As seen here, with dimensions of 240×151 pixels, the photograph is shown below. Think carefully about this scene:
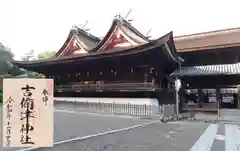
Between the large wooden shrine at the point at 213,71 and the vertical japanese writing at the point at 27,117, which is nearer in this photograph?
the vertical japanese writing at the point at 27,117

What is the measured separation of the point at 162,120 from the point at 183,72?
5.86m

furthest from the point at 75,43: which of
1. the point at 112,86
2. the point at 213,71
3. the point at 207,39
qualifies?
the point at 213,71

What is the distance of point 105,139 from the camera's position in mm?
7902

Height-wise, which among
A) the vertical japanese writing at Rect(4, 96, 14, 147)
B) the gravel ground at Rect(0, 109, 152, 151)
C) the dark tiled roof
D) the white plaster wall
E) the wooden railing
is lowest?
the gravel ground at Rect(0, 109, 152, 151)

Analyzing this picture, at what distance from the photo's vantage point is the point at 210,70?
18.5 metres

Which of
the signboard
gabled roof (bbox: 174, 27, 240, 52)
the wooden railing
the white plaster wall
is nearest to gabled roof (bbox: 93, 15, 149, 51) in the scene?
the wooden railing

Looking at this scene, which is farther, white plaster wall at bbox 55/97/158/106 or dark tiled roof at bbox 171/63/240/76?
white plaster wall at bbox 55/97/158/106

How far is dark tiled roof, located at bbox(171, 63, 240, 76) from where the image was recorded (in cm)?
1746

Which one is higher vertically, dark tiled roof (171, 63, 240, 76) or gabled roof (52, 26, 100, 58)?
gabled roof (52, 26, 100, 58)

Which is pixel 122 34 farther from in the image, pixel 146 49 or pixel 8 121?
pixel 8 121

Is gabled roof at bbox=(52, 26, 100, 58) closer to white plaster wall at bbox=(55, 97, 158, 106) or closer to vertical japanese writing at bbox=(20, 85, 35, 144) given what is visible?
white plaster wall at bbox=(55, 97, 158, 106)

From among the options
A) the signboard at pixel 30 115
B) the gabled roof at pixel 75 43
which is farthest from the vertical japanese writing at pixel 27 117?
the gabled roof at pixel 75 43

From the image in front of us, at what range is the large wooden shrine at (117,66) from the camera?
733 inches

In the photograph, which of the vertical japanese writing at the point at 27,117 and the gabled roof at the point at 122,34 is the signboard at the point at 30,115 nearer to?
the vertical japanese writing at the point at 27,117
